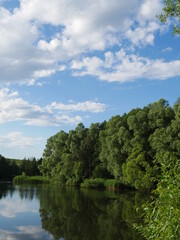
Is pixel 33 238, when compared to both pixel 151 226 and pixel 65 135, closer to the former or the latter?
pixel 151 226

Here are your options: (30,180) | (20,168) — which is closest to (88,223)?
(30,180)

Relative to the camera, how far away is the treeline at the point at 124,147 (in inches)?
1479

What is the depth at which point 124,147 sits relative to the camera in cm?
4447

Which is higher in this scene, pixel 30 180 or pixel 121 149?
pixel 121 149

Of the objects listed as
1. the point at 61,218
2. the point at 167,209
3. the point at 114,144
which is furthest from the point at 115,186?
the point at 167,209

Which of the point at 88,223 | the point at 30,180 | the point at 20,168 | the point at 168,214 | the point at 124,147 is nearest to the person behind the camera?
the point at 168,214

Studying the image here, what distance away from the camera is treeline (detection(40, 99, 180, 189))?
123 feet

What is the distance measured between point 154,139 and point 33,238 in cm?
2738

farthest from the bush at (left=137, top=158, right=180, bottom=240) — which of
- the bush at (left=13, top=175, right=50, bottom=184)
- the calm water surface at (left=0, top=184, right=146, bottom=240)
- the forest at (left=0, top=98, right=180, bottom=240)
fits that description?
the bush at (left=13, top=175, right=50, bottom=184)

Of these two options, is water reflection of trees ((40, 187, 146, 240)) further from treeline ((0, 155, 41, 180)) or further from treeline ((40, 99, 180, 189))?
treeline ((0, 155, 41, 180))

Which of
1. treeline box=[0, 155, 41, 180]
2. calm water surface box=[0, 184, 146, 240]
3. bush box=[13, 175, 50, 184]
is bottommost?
bush box=[13, 175, 50, 184]

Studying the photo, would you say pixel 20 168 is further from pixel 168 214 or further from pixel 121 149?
pixel 168 214

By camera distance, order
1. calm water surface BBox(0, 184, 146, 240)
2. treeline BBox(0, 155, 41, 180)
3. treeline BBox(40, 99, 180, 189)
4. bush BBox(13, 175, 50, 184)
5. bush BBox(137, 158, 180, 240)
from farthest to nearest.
Answer: 1. treeline BBox(0, 155, 41, 180)
2. bush BBox(13, 175, 50, 184)
3. treeline BBox(40, 99, 180, 189)
4. calm water surface BBox(0, 184, 146, 240)
5. bush BBox(137, 158, 180, 240)

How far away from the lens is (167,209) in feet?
19.4
